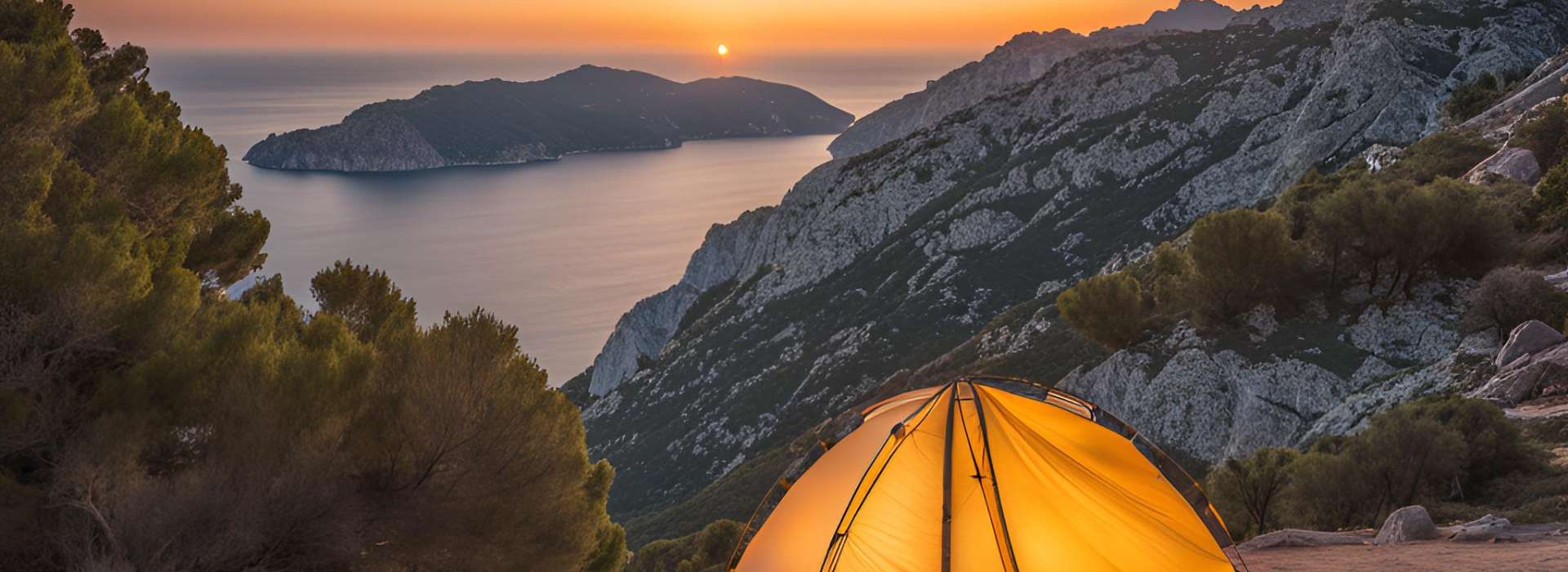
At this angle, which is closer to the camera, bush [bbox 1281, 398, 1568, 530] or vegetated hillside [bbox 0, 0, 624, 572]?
vegetated hillside [bbox 0, 0, 624, 572]

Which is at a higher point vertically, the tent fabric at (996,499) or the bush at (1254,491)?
the tent fabric at (996,499)

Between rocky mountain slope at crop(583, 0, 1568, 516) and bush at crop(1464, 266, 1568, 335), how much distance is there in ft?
82.6

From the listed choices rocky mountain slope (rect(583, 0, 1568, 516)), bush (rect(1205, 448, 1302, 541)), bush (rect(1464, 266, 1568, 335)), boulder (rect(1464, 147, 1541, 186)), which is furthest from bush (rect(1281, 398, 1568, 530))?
rocky mountain slope (rect(583, 0, 1568, 516))

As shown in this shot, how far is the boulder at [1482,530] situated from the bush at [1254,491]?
16.9ft

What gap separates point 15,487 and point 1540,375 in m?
32.7

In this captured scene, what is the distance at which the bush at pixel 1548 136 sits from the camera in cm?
3672

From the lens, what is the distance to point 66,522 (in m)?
12.5

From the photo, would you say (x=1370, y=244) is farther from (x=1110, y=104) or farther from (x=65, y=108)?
(x=1110, y=104)

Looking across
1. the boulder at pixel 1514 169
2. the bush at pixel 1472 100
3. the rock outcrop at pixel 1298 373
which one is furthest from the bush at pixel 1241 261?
the bush at pixel 1472 100

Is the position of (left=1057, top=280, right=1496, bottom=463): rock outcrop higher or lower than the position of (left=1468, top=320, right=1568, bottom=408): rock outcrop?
lower

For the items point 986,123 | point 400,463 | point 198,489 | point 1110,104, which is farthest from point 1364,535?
point 986,123

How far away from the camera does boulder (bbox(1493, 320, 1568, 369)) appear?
74.9 feet

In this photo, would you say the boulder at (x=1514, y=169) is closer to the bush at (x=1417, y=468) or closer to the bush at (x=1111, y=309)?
the bush at (x=1111, y=309)

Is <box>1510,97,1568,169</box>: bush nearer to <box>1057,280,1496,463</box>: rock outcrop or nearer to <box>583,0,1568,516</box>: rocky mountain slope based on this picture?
<box>1057,280,1496,463</box>: rock outcrop
